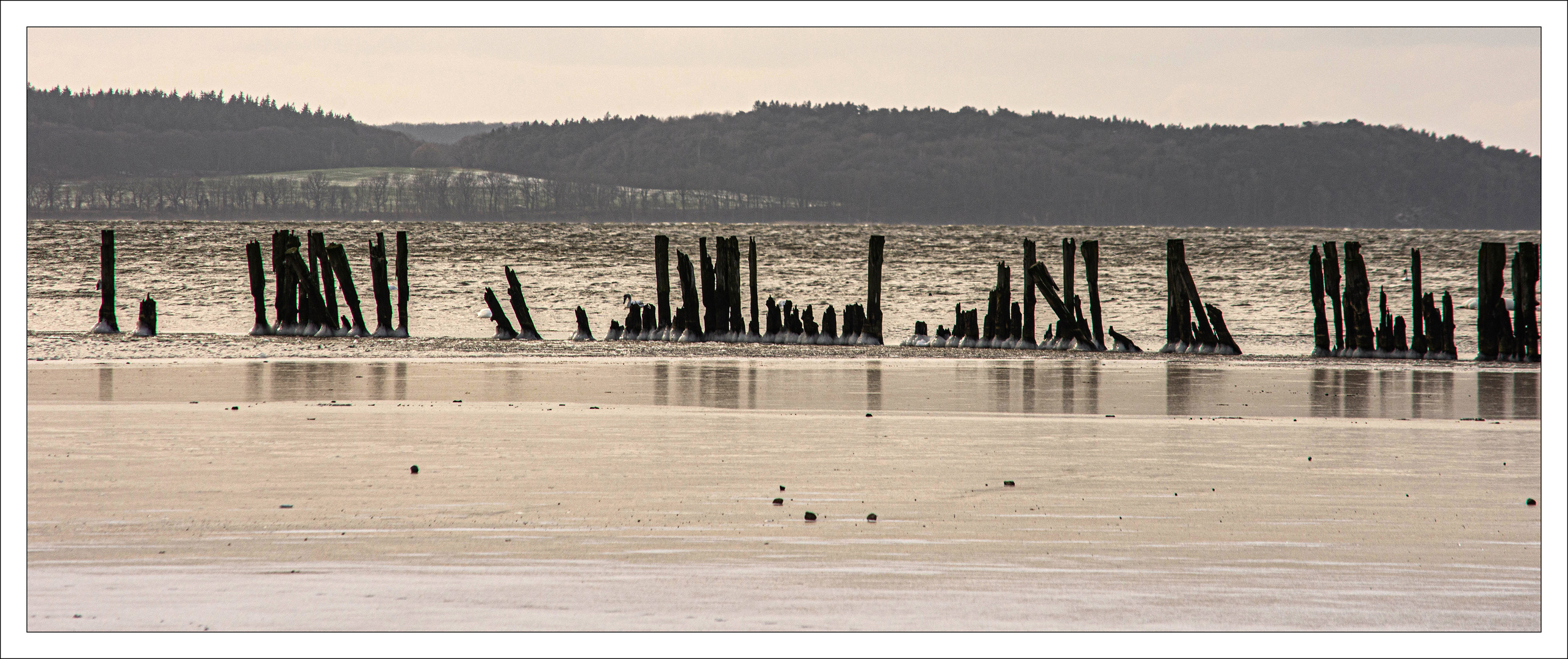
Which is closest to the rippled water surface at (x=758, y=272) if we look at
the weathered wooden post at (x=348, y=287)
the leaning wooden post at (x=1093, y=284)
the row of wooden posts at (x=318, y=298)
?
the row of wooden posts at (x=318, y=298)

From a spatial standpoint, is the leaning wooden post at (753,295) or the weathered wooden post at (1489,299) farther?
the leaning wooden post at (753,295)

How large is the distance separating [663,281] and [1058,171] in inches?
2295

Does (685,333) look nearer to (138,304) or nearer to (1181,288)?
(1181,288)

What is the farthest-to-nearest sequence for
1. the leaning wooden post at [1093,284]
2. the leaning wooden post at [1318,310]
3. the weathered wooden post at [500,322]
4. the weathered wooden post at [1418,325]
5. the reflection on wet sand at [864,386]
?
the weathered wooden post at [500,322] → the leaning wooden post at [1093,284] → the leaning wooden post at [1318,310] → the weathered wooden post at [1418,325] → the reflection on wet sand at [864,386]

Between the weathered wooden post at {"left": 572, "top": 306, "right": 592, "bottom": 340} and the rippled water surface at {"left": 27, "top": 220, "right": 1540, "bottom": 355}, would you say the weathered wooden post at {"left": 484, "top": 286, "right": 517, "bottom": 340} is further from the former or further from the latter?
the rippled water surface at {"left": 27, "top": 220, "right": 1540, "bottom": 355}

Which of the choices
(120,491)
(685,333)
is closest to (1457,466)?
(120,491)

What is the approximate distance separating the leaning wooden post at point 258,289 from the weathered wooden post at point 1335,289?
15188 mm

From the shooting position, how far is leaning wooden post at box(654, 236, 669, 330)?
20219mm

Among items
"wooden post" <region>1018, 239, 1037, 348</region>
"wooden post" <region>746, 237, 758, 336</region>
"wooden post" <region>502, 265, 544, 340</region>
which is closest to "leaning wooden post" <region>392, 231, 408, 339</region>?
"wooden post" <region>502, 265, 544, 340</region>

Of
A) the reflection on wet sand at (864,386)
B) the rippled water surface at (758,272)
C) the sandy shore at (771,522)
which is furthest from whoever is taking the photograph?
the rippled water surface at (758,272)

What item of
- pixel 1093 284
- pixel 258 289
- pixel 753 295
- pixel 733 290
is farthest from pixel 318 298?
pixel 1093 284

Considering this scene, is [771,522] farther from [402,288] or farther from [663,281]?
[402,288]

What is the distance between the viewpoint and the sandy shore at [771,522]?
482 cm

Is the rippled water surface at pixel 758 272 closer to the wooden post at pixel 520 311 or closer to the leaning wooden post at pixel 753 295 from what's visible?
the wooden post at pixel 520 311
